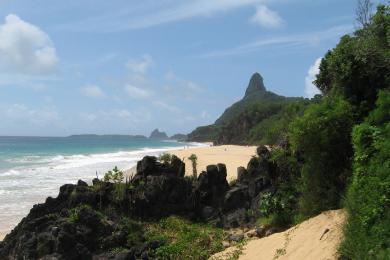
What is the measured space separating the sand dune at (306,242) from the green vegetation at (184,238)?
4.79 feet

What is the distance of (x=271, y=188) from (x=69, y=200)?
7.59m

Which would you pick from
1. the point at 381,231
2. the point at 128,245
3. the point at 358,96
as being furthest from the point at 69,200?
the point at 381,231

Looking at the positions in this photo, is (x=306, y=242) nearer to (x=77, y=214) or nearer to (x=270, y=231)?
(x=270, y=231)

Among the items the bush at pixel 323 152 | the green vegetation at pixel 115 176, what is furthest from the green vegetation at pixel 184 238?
the bush at pixel 323 152

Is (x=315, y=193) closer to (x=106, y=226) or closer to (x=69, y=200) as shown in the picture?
(x=106, y=226)

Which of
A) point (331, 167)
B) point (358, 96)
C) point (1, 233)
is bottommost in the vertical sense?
point (1, 233)

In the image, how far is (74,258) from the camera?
1554 cm

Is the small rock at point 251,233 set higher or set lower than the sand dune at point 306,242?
lower

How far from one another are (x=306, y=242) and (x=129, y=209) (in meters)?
9.16

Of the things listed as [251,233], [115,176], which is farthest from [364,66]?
[115,176]

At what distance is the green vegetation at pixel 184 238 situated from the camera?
15.6m

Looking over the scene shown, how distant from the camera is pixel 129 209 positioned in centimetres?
1938

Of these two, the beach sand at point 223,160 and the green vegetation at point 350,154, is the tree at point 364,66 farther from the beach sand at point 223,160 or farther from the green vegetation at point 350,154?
the beach sand at point 223,160

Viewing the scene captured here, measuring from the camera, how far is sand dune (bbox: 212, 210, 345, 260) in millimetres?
10828
